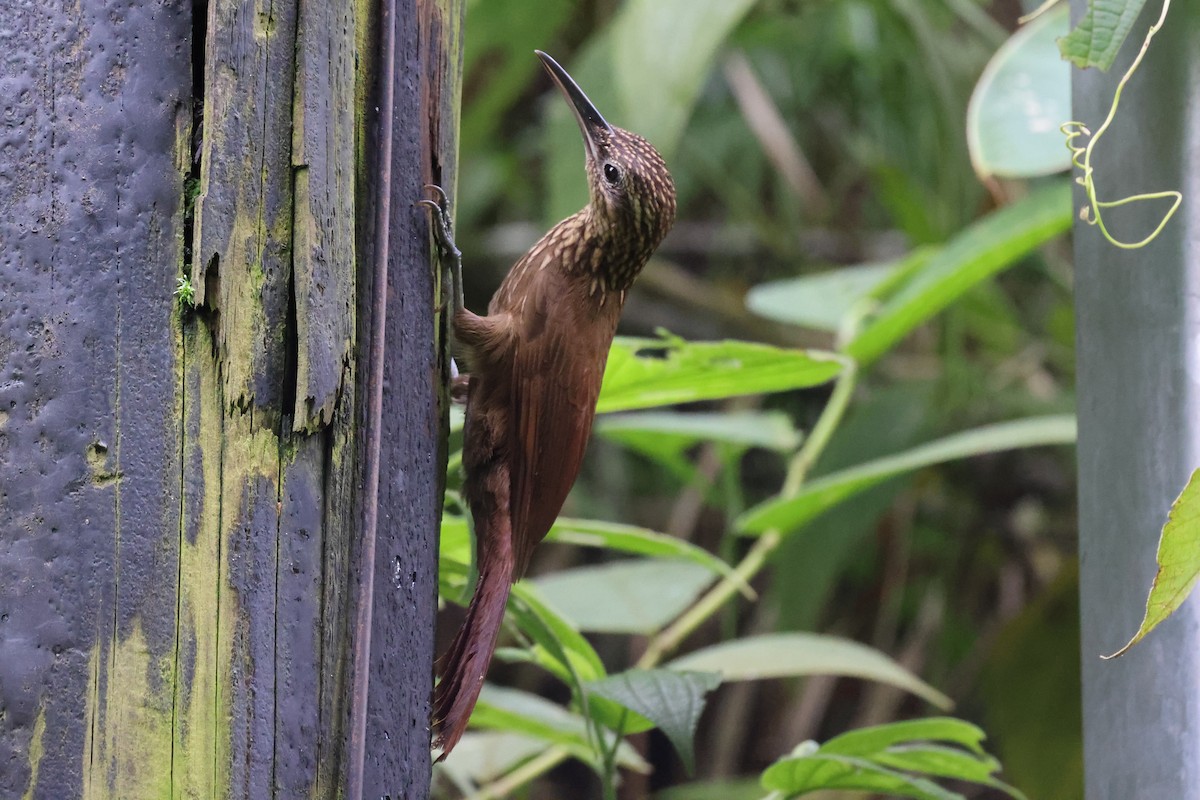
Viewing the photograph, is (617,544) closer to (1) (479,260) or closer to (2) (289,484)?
(2) (289,484)

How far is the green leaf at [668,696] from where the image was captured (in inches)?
53.0

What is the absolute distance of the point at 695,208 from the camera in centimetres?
436

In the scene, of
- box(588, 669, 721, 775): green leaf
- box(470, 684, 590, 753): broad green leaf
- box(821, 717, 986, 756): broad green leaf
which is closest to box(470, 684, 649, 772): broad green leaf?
box(470, 684, 590, 753): broad green leaf

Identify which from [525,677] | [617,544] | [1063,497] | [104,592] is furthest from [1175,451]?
[525,677]

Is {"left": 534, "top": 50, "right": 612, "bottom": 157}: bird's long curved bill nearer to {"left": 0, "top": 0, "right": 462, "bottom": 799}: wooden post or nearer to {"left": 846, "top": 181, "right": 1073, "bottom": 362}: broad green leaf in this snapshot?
{"left": 846, "top": 181, "right": 1073, "bottom": 362}: broad green leaf

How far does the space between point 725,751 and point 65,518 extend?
303 cm

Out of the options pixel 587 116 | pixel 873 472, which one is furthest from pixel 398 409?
pixel 873 472

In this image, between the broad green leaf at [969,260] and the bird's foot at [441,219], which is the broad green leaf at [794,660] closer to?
the broad green leaf at [969,260]

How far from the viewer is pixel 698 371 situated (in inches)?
66.4

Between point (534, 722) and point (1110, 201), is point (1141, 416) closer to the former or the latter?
point (1110, 201)

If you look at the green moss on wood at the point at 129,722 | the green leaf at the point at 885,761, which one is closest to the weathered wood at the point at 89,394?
the green moss on wood at the point at 129,722

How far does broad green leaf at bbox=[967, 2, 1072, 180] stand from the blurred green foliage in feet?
1.19

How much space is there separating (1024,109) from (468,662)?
1154mm

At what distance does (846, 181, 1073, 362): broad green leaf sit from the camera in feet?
7.05
